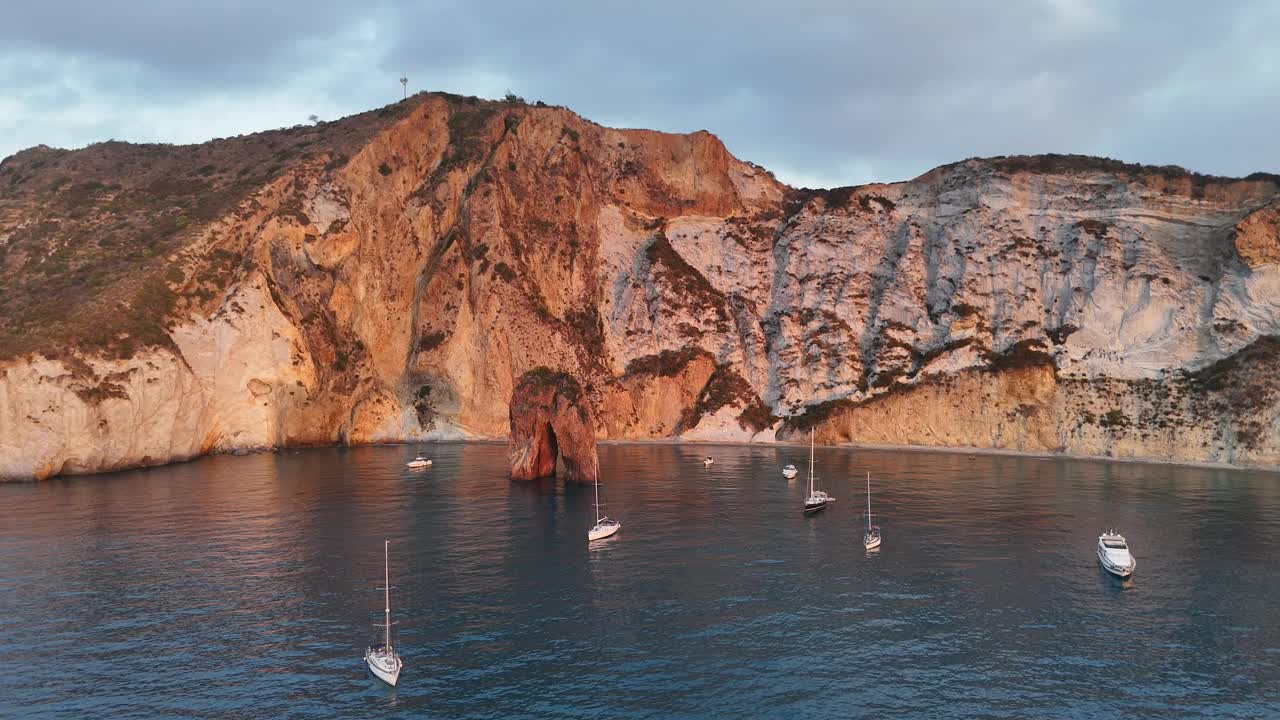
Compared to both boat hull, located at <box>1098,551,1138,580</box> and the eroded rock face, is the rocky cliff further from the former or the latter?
boat hull, located at <box>1098,551,1138,580</box>

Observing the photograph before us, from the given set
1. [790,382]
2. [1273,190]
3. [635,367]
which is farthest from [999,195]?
[635,367]

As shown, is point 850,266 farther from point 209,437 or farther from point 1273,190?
point 209,437

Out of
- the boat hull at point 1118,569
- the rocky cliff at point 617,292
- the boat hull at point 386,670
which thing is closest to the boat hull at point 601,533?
the boat hull at point 386,670

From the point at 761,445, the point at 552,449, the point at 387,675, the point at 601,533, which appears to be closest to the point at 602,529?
the point at 601,533

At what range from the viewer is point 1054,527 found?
2616 inches

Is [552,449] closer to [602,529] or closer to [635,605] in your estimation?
[602,529]

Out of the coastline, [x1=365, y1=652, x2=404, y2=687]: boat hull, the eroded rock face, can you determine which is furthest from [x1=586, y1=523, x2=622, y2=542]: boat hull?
the coastline

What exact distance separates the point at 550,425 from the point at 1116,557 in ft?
185

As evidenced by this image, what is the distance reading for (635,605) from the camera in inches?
1777

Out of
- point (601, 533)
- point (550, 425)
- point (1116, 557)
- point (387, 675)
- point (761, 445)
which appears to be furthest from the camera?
point (761, 445)

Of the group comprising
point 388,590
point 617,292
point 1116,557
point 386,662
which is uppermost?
point 617,292

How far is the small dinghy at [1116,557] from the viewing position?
167 feet

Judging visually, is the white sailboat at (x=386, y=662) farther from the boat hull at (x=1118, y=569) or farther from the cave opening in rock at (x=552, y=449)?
the cave opening in rock at (x=552, y=449)

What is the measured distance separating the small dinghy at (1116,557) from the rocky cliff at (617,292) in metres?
71.7
